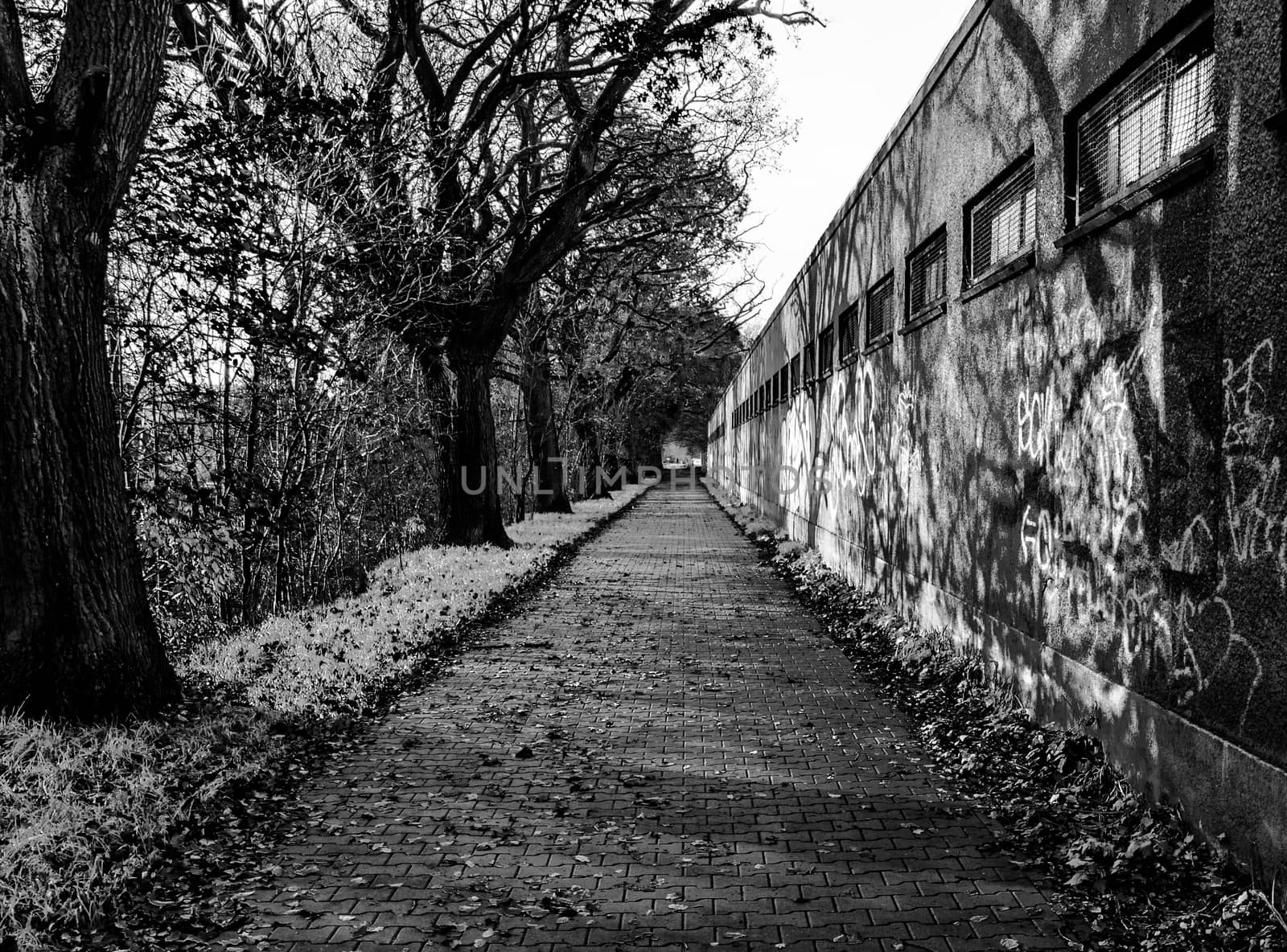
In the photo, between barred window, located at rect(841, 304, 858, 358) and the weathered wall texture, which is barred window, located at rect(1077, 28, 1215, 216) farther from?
barred window, located at rect(841, 304, 858, 358)

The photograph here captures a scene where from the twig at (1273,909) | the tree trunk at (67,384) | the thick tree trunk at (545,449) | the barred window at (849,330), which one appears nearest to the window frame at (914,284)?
the barred window at (849,330)

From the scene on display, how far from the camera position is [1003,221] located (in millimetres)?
7941

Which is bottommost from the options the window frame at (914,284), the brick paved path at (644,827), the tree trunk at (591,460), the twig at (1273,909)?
the brick paved path at (644,827)

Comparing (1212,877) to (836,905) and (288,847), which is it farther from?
(288,847)

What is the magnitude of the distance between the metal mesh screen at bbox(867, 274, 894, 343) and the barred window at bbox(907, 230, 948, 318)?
0.86 meters

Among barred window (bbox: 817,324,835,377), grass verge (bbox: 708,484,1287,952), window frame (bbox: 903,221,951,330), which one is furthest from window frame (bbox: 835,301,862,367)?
grass verge (bbox: 708,484,1287,952)

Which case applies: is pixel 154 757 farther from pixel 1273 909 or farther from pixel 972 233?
pixel 972 233

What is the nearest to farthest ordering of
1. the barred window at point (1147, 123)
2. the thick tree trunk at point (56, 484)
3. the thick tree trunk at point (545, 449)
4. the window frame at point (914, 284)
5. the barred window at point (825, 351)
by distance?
Answer: the barred window at point (1147, 123), the thick tree trunk at point (56, 484), the window frame at point (914, 284), the barred window at point (825, 351), the thick tree trunk at point (545, 449)

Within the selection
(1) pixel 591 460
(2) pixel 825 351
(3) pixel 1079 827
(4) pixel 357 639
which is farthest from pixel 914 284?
(1) pixel 591 460

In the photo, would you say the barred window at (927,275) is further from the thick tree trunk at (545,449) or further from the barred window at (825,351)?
the thick tree trunk at (545,449)

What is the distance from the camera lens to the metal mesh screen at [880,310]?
12148mm

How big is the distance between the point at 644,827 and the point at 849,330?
11.2 metres

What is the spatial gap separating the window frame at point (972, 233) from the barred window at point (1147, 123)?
0.74 meters

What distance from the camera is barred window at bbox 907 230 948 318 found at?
9727 millimetres
